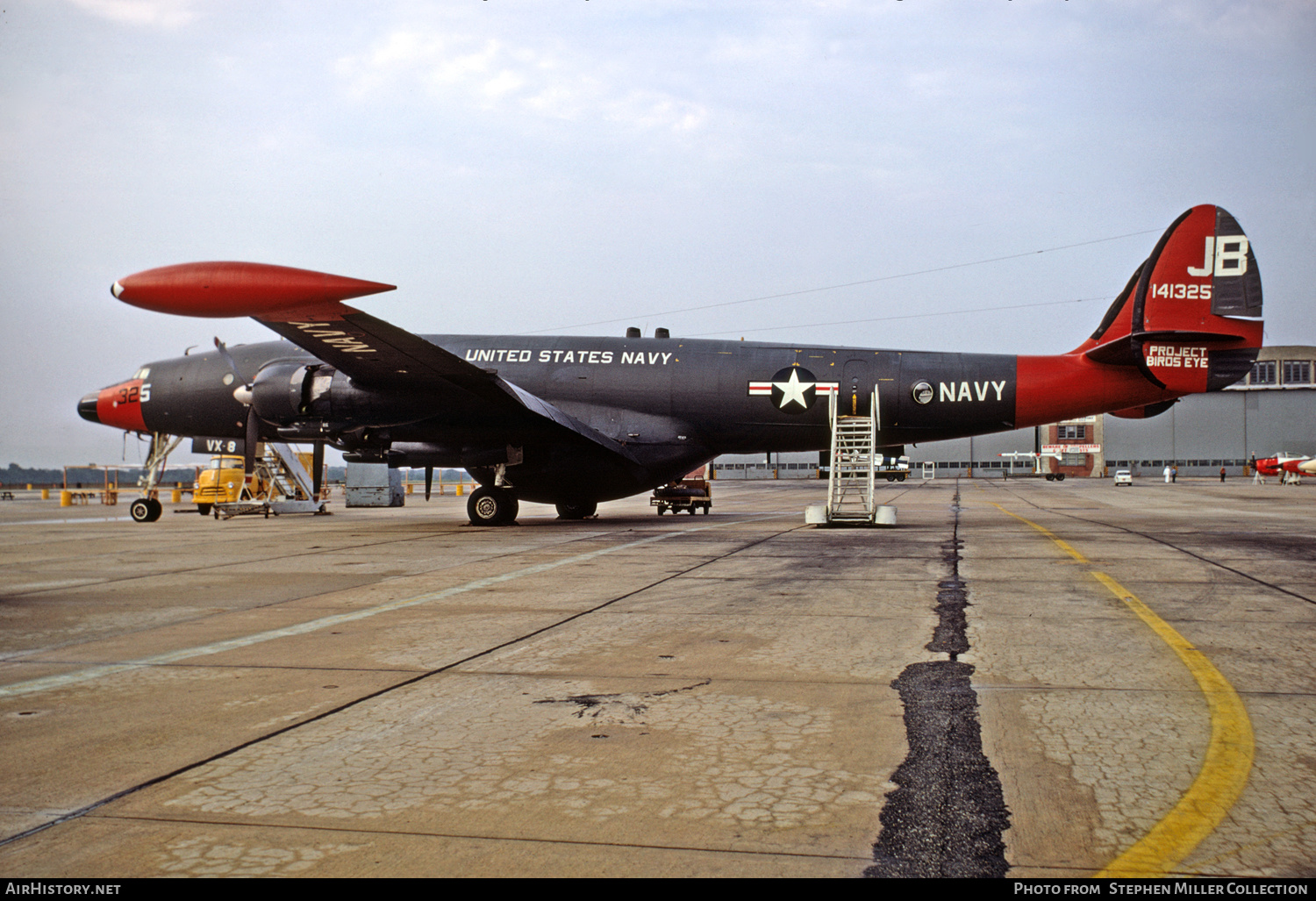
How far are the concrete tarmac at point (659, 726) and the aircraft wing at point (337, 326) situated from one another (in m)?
4.38

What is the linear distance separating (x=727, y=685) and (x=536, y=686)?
41.6 inches

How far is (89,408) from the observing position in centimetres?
2239

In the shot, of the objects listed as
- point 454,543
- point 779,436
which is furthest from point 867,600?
point 779,436

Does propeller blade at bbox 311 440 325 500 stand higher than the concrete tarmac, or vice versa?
propeller blade at bbox 311 440 325 500

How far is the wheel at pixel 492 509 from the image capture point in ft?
60.3

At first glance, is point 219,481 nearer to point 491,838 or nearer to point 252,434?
point 252,434

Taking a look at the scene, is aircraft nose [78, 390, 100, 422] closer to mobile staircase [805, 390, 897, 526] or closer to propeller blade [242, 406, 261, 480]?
propeller blade [242, 406, 261, 480]

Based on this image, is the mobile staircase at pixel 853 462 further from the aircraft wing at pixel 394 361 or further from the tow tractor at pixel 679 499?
the tow tractor at pixel 679 499

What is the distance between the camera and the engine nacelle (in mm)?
17328

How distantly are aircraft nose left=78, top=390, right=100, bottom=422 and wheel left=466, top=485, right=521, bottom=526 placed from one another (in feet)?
37.2

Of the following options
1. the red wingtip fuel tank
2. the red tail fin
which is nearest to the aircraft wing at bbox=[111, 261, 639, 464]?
the red wingtip fuel tank

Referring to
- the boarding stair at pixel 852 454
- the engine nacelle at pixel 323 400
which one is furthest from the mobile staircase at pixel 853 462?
the engine nacelle at pixel 323 400

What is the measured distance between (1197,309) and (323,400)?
1761 centimetres

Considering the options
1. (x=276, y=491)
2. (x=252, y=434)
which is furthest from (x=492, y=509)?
(x=276, y=491)
